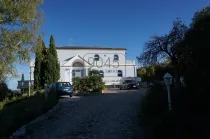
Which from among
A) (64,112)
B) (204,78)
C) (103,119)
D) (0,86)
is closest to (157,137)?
(204,78)

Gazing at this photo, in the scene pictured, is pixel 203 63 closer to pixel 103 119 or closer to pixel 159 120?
pixel 159 120

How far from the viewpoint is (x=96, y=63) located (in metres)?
36.8

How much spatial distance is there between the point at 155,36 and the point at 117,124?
12366 mm

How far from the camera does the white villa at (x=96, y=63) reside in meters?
35.1

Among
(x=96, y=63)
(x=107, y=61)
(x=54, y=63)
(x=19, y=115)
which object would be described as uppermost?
(x=107, y=61)

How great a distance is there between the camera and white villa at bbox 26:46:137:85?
115ft

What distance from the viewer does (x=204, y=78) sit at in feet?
21.0

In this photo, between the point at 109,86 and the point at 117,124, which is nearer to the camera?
the point at 117,124

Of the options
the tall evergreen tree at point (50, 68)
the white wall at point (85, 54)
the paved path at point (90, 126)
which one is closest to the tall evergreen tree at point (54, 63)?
the tall evergreen tree at point (50, 68)

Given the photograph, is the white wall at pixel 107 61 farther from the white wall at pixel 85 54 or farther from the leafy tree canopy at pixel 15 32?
the leafy tree canopy at pixel 15 32

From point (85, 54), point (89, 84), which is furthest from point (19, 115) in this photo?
point (85, 54)

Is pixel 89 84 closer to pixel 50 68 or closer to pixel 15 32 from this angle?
pixel 50 68

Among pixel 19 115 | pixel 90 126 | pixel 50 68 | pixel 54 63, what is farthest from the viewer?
pixel 54 63

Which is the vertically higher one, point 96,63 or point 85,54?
point 85,54
